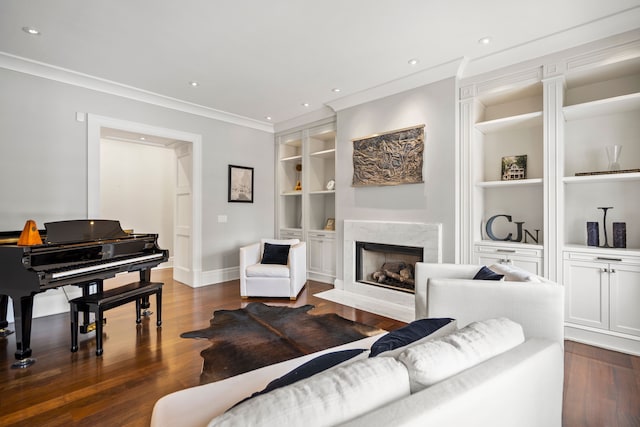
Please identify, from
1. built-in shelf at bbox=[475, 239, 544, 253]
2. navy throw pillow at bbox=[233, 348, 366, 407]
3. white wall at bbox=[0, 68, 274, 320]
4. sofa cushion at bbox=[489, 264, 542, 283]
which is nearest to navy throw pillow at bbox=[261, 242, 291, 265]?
white wall at bbox=[0, 68, 274, 320]

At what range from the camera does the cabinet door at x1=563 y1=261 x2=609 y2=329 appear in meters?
2.69

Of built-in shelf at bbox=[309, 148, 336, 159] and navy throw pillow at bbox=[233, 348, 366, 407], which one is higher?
built-in shelf at bbox=[309, 148, 336, 159]

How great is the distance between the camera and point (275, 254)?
Answer: 4.52 metres

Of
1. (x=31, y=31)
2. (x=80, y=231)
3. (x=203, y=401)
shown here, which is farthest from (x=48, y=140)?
(x=203, y=401)

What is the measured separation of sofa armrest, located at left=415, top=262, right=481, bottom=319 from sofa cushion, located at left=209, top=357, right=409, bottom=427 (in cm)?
179

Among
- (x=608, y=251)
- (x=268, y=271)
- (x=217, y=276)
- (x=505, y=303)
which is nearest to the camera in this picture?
(x=505, y=303)

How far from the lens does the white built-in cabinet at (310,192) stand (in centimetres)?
513

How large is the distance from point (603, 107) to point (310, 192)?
373 centimetres

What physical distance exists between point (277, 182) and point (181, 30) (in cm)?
333

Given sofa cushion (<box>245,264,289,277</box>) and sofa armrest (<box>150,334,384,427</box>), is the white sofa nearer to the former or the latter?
sofa armrest (<box>150,334,384,427</box>)

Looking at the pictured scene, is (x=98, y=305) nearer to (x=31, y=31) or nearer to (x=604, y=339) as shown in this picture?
(x=31, y=31)

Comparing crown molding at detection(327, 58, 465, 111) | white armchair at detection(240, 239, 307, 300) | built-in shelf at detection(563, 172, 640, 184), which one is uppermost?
crown molding at detection(327, 58, 465, 111)

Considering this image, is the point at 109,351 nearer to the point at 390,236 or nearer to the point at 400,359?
the point at 400,359

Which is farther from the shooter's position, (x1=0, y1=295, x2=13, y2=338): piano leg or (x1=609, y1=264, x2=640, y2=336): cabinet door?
(x1=0, y1=295, x2=13, y2=338): piano leg
